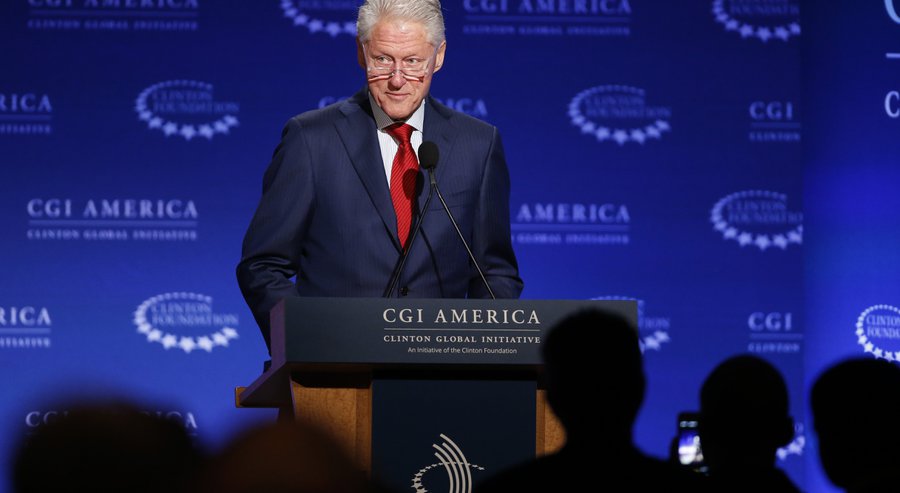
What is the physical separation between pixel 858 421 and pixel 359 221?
1429mm

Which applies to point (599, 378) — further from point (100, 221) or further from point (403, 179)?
point (100, 221)

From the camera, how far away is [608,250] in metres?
6.37

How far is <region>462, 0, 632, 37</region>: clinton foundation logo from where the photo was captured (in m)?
6.41

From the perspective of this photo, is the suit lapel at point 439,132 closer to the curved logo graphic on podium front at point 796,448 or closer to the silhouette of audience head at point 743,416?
the silhouette of audience head at point 743,416

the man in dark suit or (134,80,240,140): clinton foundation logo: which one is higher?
(134,80,240,140): clinton foundation logo

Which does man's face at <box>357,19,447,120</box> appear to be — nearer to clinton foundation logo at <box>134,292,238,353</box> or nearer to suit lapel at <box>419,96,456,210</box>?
suit lapel at <box>419,96,456,210</box>

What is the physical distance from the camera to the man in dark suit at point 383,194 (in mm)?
3176

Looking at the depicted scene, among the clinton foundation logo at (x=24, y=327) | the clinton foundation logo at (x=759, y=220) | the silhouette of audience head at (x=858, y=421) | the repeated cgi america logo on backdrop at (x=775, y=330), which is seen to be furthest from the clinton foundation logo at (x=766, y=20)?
the silhouette of audience head at (x=858, y=421)

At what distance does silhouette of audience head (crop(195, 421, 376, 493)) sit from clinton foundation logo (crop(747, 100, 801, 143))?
5582 mm

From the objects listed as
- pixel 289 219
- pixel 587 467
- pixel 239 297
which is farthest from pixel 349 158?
pixel 239 297

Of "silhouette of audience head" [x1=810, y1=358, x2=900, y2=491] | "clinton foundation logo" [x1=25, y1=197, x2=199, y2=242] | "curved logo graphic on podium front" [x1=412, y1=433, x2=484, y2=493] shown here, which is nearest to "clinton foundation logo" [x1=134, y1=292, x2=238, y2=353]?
"clinton foundation logo" [x1=25, y1=197, x2=199, y2=242]

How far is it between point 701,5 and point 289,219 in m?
3.91

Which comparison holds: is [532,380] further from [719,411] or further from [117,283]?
[117,283]

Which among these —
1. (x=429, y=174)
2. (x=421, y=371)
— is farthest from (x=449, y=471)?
(x=429, y=174)
